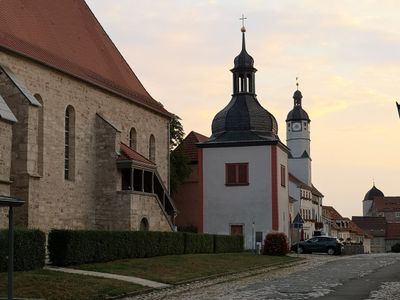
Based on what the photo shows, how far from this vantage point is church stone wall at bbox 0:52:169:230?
2556cm

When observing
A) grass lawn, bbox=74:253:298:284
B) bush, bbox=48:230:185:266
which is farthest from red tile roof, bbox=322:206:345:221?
bush, bbox=48:230:185:266

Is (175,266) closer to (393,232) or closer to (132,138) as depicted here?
(132,138)

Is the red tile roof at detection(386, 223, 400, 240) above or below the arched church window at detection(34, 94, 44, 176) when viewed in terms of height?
below

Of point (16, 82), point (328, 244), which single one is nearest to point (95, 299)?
point (16, 82)

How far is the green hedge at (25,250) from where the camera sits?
18969 mm

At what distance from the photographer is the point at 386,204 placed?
156 metres

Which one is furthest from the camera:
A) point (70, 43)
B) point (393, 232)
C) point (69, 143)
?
point (393, 232)

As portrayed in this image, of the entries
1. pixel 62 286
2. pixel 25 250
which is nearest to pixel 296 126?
pixel 25 250

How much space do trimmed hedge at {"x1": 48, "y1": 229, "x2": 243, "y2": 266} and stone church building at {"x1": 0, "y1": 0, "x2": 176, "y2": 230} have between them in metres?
2.29

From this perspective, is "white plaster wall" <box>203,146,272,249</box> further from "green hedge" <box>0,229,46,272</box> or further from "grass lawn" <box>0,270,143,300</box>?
"grass lawn" <box>0,270,143,300</box>

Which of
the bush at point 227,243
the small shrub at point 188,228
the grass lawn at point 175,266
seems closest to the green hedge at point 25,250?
the grass lawn at point 175,266

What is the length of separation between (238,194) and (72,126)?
69.5 ft

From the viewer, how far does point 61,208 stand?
2930cm

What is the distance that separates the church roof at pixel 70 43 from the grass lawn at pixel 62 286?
33.1ft
